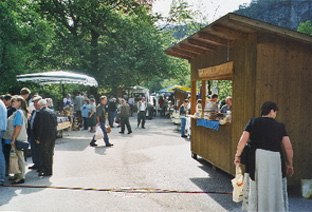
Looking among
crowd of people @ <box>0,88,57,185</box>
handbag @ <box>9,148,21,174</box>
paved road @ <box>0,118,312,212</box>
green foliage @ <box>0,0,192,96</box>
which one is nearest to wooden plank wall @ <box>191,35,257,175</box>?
paved road @ <box>0,118,312,212</box>

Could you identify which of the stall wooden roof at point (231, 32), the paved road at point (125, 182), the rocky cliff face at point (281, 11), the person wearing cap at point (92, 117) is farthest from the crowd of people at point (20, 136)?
the rocky cliff face at point (281, 11)

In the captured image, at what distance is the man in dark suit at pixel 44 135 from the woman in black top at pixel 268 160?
5.00 m

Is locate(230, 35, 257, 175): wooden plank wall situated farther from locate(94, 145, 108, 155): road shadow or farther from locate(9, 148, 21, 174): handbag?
locate(94, 145, 108, 155): road shadow

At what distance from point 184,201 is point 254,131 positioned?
2151mm

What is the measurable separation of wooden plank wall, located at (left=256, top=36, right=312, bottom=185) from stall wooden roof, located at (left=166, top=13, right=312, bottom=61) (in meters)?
0.26

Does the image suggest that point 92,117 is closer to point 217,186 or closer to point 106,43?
point 217,186

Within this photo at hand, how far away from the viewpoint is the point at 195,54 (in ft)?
38.5

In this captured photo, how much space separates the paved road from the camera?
665cm

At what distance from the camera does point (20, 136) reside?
8.24 meters

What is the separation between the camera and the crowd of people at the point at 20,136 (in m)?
8.11

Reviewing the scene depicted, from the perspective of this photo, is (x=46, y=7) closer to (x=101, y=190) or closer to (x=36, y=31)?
(x=36, y=31)

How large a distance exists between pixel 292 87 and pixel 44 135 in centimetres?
541

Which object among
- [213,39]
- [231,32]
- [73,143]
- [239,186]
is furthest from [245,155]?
[73,143]

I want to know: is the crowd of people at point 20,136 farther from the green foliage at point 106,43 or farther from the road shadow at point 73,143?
the green foliage at point 106,43
